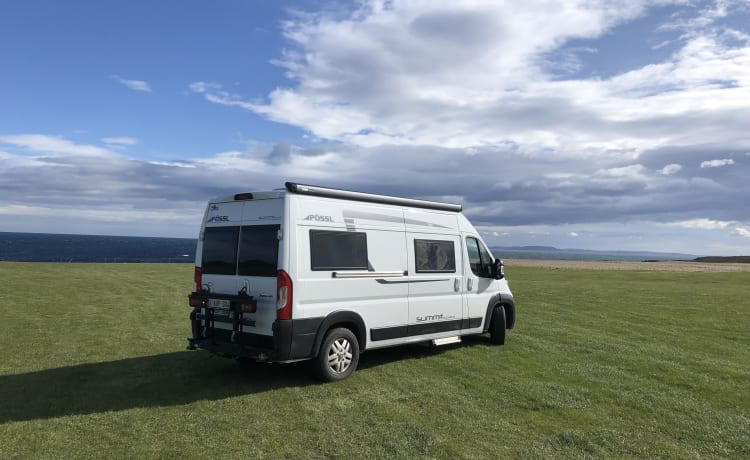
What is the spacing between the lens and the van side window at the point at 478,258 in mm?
11383

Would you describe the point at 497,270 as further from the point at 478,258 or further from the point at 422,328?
the point at 422,328

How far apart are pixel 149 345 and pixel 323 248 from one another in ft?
17.6

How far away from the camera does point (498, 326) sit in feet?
39.0

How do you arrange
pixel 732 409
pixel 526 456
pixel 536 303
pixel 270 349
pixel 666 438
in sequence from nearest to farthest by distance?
1. pixel 526 456
2. pixel 666 438
3. pixel 732 409
4. pixel 270 349
5. pixel 536 303

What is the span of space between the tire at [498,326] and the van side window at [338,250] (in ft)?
13.1

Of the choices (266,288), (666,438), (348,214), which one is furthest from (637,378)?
(266,288)

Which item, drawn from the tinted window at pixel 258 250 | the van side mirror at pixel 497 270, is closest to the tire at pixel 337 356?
the tinted window at pixel 258 250

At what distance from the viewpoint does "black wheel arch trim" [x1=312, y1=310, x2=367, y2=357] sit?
8328 millimetres

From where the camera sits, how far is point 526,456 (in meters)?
5.71

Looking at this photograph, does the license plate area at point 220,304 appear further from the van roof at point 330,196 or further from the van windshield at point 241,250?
the van roof at point 330,196

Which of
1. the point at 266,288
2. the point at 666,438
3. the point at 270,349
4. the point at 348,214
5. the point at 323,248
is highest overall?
the point at 348,214

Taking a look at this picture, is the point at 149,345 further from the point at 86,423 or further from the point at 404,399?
the point at 404,399

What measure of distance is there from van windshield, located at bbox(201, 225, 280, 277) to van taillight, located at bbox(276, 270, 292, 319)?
8.6 inches

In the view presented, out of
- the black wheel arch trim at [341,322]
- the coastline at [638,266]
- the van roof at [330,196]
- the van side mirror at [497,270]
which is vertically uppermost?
the van roof at [330,196]
